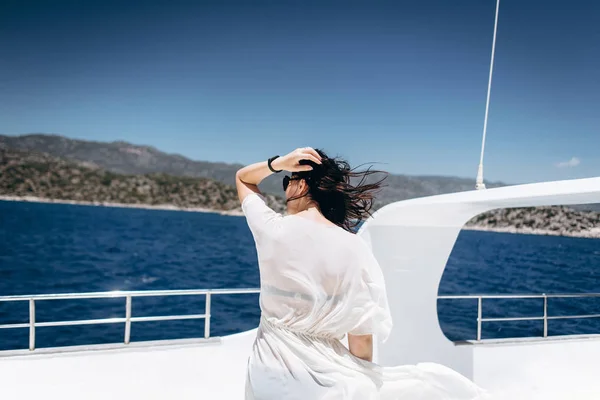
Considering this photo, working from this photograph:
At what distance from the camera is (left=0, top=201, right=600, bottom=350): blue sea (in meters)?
17.7

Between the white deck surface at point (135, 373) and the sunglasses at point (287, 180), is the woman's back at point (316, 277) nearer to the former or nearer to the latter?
the sunglasses at point (287, 180)

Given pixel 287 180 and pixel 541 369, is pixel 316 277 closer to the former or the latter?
pixel 287 180

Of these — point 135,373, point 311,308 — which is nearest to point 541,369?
point 135,373

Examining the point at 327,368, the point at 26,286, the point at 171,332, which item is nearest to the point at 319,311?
the point at 327,368

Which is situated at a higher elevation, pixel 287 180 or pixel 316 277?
pixel 287 180

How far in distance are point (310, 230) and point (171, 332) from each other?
16456mm

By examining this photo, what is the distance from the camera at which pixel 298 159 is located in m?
1.33

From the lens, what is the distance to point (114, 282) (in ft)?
102

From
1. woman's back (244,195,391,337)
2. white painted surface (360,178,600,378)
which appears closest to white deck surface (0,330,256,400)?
white painted surface (360,178,600,378)

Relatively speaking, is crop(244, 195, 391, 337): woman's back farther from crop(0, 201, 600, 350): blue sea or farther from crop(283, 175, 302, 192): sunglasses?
crop(0, 201, 600, 350): blue sea

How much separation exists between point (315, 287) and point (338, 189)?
0.28 m

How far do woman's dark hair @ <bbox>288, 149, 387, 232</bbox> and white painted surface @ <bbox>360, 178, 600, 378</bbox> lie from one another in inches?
75.7

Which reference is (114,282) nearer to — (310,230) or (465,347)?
(465,347)

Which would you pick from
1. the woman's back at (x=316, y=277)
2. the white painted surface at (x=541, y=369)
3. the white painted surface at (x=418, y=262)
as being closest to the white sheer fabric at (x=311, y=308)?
the woman's back at (x=316, y=277)
